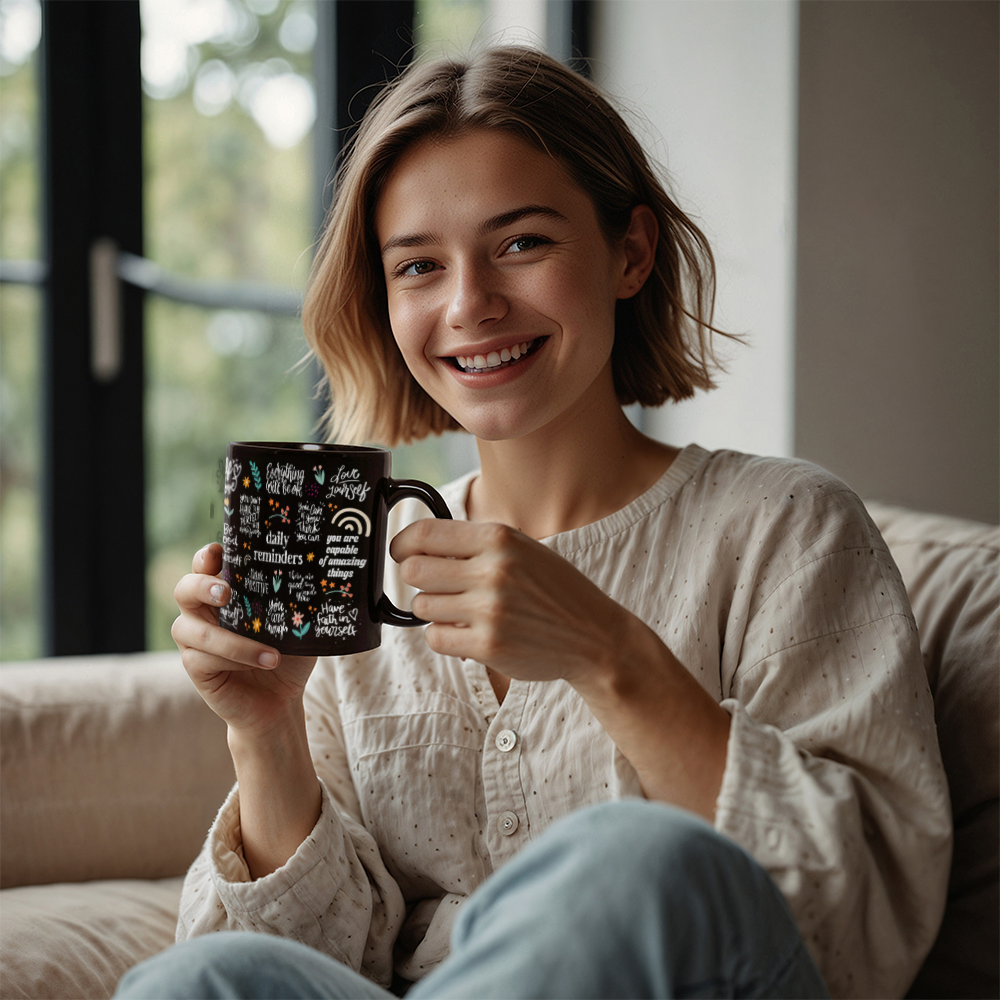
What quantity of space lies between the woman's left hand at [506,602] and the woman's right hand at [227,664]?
0.49 ft

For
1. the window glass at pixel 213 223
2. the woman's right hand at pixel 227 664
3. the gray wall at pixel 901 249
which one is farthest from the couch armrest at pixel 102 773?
the gray wall at pixel 901 249

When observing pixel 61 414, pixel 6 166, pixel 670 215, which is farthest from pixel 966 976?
pixel 6 166

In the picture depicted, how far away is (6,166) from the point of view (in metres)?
1.95

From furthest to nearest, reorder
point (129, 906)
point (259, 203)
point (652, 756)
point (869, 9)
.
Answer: point (259, 203)
point (869, 9)
point (129, 906)
point (652, 756)

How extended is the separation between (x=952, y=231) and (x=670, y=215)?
0.80m

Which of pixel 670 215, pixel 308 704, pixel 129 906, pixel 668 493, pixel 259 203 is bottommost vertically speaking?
pixel 129 906

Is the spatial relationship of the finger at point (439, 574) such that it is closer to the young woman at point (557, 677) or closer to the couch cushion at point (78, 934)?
the young woman at point (557, 677)

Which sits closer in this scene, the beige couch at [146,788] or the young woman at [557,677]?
the young woman at [557,677]

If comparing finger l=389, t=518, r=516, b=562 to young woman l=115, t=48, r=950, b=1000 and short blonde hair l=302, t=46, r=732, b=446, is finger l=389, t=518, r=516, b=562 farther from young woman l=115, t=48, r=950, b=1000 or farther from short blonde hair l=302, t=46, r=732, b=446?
short blonde hair l=302, t=46, r=732, b=446

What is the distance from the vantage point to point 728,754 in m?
0.83

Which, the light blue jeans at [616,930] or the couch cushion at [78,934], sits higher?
the light blue jeans at [616,930]

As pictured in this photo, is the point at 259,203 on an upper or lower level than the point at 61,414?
upper

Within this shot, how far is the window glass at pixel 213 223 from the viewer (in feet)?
6.80

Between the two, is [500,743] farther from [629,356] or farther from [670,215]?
[670,215]
